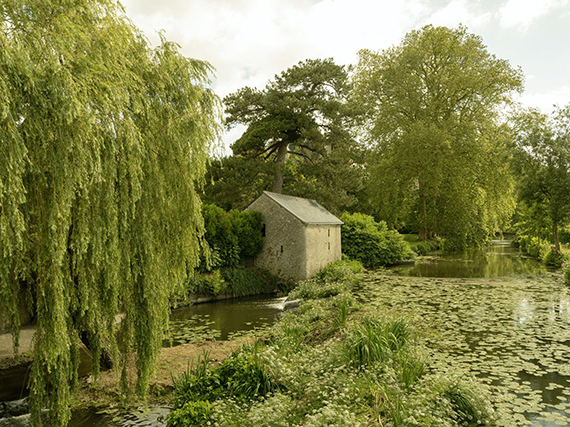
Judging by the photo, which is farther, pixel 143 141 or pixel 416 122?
pixel 416 122

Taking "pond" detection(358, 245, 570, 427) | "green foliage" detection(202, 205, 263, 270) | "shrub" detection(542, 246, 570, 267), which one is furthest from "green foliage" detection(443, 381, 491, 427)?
"shrub" detection(542, 246, 570, 267)

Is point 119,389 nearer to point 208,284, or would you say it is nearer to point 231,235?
point 208,284

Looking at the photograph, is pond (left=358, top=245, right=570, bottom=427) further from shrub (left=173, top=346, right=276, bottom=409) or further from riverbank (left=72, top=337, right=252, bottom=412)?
riverbank (left=72, top=337, right=252, bottom=412)

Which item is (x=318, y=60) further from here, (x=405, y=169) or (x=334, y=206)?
(x=405, y=169)

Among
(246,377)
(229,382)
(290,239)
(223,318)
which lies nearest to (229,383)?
(229,382)

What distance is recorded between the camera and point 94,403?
7145 mm

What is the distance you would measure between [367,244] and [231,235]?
10654 mm

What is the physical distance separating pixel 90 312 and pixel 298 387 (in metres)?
3.15

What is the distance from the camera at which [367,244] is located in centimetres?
2552

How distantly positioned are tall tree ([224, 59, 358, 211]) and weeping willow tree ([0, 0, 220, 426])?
1557 cm

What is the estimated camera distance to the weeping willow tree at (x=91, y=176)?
14.8ft

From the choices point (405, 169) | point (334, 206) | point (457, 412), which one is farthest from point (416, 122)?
point (457, 412)

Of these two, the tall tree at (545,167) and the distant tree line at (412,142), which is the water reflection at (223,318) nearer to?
the distant tree line at (412,142)

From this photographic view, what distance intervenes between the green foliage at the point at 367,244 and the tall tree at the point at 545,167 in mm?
7766
